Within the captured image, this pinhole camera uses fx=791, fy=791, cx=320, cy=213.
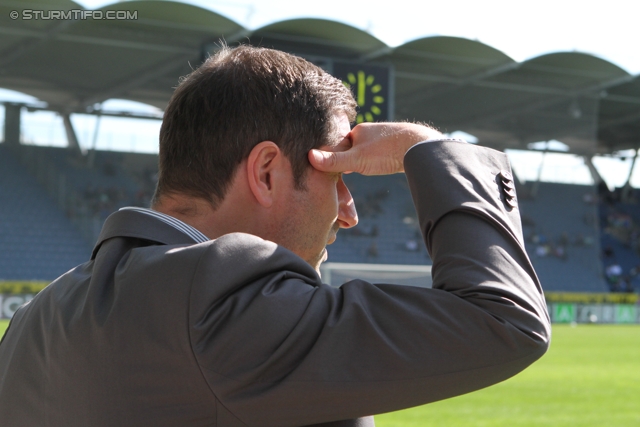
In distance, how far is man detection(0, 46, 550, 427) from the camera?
102cm

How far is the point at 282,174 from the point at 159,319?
12.9 inches

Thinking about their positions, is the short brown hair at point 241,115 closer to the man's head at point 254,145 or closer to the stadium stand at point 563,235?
the man's head at point 254,145

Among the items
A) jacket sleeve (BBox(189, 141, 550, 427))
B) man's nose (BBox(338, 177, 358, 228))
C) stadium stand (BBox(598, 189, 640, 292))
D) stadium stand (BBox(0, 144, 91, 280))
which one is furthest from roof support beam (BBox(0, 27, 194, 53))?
jacket sleeve (BBox(189, 141, 550, 427))

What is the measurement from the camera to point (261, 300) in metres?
1.02

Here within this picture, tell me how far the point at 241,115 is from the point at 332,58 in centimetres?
2186

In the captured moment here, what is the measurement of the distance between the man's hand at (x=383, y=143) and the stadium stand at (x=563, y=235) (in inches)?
1155

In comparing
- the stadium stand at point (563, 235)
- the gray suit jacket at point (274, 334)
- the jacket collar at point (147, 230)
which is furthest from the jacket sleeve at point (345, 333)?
the stadium stand at point (563, 235)

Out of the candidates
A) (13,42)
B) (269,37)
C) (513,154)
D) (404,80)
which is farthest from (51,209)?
(513,154)

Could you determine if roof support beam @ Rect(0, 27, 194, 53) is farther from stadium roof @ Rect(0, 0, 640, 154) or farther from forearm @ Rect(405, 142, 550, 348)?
forearm @ Rect(405, 142, 550, 348)

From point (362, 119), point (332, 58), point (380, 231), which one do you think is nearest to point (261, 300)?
point (362, 119)

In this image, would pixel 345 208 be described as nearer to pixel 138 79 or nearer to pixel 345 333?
pixel 345 333

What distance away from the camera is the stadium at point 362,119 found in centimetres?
2191

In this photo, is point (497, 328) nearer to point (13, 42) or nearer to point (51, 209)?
point (13, 42)

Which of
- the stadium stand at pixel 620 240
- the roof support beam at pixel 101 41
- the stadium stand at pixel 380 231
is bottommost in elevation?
the stadium stand at pixel 620 240
